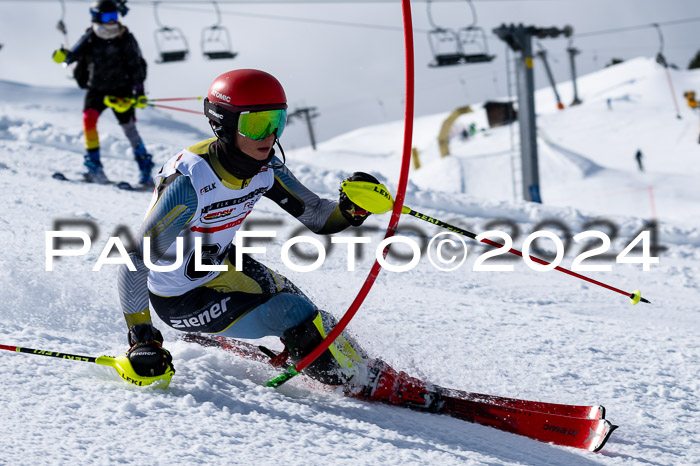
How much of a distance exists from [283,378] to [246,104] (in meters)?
1.18

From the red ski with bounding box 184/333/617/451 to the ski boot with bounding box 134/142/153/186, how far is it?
533cm

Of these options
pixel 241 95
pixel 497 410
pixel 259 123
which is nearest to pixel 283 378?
pixel 497 410

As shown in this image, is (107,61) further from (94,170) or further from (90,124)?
(94,170)

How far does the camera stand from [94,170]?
824 centimetres

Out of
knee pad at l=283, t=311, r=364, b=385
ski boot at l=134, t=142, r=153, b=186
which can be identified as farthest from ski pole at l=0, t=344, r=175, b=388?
ski boot at l=134, t=142, r=153, b=186

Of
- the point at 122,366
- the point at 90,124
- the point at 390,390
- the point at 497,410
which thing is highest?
the point at 90,124

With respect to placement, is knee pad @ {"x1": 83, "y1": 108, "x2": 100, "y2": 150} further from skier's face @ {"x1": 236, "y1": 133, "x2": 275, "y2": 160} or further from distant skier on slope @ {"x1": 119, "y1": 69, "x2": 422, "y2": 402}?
skier's face @ {"x1": 236, "y1": 133, "x2": 275, "y2": 160}

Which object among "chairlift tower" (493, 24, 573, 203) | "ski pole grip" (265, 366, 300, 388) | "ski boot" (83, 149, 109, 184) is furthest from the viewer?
"chairlift tower" (493, 24, 573, 203)

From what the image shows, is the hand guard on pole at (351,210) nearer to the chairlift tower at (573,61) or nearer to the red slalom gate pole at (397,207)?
the red slalom gate pole at (397,207)

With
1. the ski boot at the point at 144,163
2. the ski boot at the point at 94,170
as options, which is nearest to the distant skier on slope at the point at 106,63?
the ski boot at the point at 144,163

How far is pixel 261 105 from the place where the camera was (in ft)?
9.38

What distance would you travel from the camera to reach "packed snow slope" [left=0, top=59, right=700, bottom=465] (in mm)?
2418

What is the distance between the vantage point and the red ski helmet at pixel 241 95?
9.37 ft

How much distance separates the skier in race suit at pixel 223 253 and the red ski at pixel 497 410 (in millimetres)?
193
